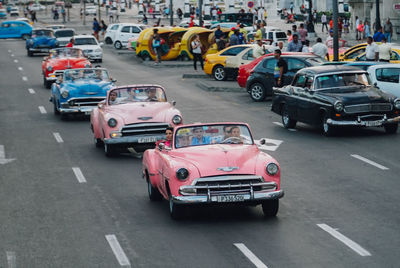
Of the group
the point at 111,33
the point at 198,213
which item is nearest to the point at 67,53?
the point at 198,213

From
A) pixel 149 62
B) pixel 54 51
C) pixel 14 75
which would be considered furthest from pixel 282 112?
pixel 149 62

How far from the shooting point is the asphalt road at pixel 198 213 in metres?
10.9

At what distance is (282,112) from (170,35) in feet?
87.0

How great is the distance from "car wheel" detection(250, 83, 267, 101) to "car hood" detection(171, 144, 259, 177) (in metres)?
16.5

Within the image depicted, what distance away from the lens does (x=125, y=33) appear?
2452 inches

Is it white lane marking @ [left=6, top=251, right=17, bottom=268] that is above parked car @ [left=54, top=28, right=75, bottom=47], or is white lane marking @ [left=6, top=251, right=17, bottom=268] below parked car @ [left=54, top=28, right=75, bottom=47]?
below

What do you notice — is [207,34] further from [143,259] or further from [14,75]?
[143,259]

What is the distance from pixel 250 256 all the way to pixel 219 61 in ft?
88.5

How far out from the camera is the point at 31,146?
2177 centimetres

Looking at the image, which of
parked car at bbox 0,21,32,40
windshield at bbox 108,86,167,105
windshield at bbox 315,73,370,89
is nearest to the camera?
windshield at bbox 108,86,167,105

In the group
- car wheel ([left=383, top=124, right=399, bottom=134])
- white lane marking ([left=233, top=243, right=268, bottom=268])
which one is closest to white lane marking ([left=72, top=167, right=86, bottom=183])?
white lane marking ([left=233, top=243, right=268, bottom=268])

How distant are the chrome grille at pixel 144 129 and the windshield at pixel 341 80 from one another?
4685 mm

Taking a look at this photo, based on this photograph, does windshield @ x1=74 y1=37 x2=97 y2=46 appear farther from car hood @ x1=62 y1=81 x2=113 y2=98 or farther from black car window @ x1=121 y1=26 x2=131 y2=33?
car hood @ x1=62 y1=81 x2=113 y2=98

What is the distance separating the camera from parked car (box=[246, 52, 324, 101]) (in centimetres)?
2881
